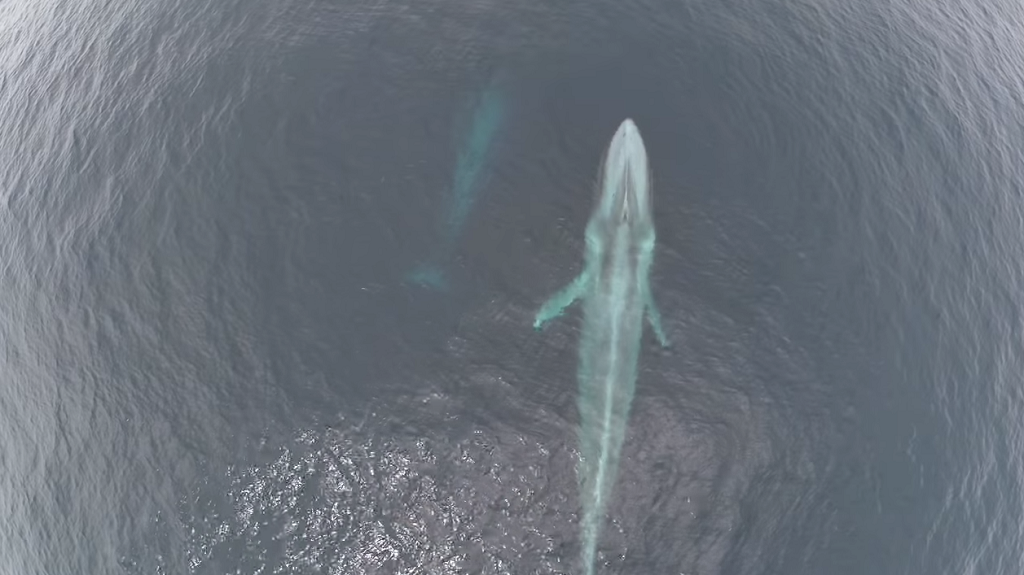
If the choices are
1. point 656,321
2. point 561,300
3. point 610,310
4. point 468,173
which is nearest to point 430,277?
point 468,173

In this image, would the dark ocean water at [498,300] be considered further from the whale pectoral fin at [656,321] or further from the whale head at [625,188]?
the whale head at [625,188]

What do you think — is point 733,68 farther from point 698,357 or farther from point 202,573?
point 202,573

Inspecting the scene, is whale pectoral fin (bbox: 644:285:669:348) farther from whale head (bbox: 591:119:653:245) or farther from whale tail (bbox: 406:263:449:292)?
whale tail (bbox: 406:263:449:292)


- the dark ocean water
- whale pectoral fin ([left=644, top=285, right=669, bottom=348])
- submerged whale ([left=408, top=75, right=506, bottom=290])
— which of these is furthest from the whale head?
submerged whale ([left=408, top=75, right=506, bottom=290])

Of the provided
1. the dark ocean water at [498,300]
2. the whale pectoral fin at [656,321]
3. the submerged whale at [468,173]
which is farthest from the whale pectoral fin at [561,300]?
the submerged whale at [468,173]

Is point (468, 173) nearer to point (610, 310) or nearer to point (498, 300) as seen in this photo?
point (498, 300)
